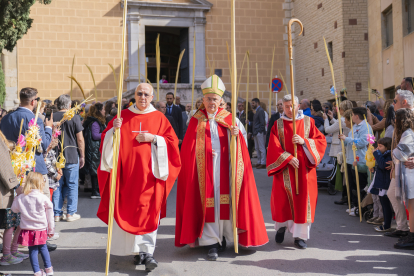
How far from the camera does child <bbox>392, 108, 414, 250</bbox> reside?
5.21m

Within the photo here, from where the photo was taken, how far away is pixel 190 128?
17.8 feet

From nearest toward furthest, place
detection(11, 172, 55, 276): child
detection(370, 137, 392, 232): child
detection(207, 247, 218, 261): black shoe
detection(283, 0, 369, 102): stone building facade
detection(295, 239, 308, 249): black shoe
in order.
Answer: detection(11, 172, 55, 276): child
detection(207, 247, 218, 261): black shoe
detection(295, 239, 308, 249): black shoe
detection(370, 137, 392, 232): child
detection(283, 0, 369, 102): stone building facade

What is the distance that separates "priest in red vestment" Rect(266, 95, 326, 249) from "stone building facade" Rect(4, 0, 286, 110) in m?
10.8

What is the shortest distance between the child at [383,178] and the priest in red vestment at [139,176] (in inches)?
106

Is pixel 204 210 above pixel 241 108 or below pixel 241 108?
below

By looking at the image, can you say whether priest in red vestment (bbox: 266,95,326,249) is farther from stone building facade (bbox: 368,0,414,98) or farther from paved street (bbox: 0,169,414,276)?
stone building facade (bbox: 368,0,414,98)

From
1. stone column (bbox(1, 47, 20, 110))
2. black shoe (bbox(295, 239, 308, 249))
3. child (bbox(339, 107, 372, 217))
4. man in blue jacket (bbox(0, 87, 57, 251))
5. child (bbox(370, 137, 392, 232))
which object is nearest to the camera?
man in blue jacket (bbox(0, 87, 57, 251))

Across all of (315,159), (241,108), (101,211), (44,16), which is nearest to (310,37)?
(241,108)

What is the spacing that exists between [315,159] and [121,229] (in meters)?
2.32

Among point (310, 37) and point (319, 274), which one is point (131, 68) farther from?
point (319, 274)

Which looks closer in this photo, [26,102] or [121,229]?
[121,229]

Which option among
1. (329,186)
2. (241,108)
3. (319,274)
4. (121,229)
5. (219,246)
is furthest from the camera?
(241,108)

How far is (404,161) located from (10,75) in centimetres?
1481

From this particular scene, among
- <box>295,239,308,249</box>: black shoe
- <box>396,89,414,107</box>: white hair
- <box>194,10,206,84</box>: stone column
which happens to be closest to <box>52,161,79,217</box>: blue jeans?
<box>295,239,308,249</box>: black shoe
